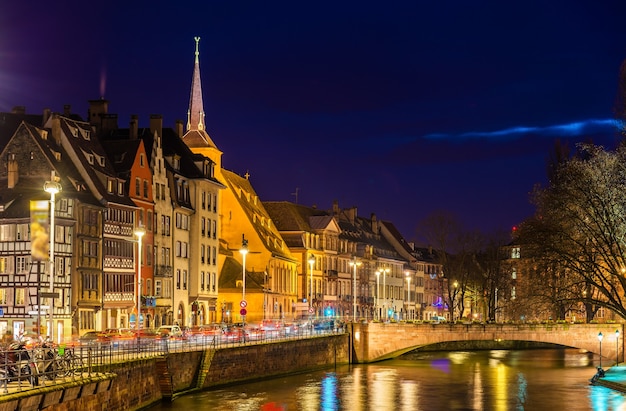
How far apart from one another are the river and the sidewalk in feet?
1.89

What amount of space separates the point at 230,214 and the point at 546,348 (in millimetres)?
42227

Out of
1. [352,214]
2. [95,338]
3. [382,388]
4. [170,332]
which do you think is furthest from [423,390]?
[352,214]

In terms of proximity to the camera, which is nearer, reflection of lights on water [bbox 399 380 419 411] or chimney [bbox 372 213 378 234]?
reflection of lights on water [bbox 399 380 419 411]

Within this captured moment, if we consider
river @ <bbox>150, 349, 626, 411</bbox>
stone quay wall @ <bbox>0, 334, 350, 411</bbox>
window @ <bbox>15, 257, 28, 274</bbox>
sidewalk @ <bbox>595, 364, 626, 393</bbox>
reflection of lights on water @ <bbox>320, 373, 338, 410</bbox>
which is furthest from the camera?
window @ <bbox>15, 257, 28, 274</bbox>

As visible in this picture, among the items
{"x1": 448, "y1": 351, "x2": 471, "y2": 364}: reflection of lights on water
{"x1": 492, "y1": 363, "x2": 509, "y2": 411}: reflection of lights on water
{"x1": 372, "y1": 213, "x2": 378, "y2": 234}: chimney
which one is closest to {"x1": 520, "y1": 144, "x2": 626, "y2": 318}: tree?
{"x1": 492, "y1": 363, "x2": 509, "y2": 411}: reflection of lights on water

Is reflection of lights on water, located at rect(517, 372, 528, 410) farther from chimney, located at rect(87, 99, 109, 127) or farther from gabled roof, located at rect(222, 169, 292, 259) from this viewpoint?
chimney, located at rect(87, 99, 109, 127)

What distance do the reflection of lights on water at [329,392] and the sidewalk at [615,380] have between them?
54.9 feet

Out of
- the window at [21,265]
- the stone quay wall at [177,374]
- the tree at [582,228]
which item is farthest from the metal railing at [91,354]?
the tree at [582,228]

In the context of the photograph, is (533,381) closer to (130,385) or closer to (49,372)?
(130,385)

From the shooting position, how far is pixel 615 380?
240ft

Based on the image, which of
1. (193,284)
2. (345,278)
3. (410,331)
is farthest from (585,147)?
(345,278)

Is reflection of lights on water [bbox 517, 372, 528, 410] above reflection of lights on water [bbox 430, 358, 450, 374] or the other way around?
the other way around

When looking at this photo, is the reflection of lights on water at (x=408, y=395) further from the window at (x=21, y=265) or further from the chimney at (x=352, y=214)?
the chimney at (x=352, y=214)

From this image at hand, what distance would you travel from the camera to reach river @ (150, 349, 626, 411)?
64.0 m
